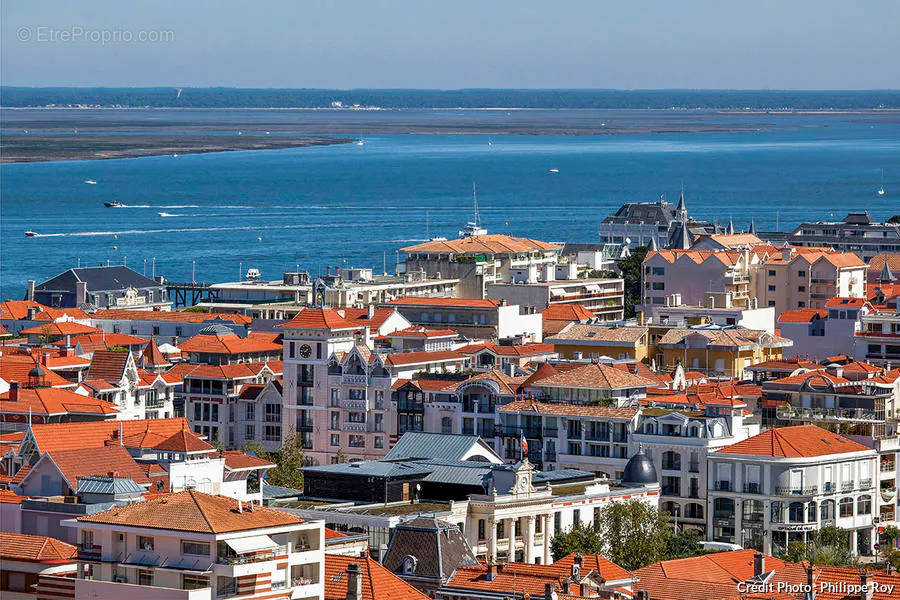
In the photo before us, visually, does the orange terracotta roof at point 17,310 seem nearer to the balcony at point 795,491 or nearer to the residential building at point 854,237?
the residential building at point 854,237

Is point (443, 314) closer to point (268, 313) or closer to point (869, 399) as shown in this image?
point (268, 313)

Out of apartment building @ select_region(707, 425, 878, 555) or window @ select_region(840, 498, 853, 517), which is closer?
apartment building @ select_region(707, 425, 878, 555)

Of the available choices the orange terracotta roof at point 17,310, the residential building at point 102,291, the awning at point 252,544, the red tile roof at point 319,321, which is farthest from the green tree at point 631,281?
the awning at point 252,544

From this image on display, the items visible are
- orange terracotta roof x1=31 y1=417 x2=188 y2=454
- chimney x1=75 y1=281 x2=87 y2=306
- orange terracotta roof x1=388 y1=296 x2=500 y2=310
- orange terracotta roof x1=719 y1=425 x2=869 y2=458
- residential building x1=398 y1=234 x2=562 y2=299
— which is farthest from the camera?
chimney x1=75 y1=281 x2=87 y2=306

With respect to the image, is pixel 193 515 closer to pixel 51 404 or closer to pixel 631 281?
pixel 51 404

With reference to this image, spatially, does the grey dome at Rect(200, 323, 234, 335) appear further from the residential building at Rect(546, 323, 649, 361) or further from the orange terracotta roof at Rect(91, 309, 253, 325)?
the residential building at Rect(546, 323, 649, 361)

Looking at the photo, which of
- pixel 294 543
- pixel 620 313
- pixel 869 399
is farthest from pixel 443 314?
pixel 294 543

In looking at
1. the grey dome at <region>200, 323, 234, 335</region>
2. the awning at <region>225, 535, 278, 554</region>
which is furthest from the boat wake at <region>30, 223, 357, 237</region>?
the awning at <region>225, 535, 278, 554</region>
